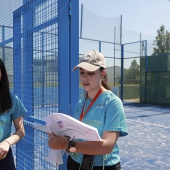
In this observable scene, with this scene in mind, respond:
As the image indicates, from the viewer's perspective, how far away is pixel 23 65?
2908 mm

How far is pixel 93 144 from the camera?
146cm

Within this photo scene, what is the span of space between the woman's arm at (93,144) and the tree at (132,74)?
1562cm

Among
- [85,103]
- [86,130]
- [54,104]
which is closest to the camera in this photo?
[86,130]

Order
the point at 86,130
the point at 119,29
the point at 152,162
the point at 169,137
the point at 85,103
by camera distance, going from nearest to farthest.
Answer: the point at 86,130 → the point at 85,103 → the point at 152,162 → the point at 169,137 → the point at 119,29

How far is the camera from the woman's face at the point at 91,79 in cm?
172

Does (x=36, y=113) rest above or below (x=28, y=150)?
above

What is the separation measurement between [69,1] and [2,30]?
7.38 feet

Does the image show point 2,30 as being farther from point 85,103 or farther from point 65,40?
point 85,103

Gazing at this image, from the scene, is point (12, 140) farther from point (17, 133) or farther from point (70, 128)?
point (70, 128)

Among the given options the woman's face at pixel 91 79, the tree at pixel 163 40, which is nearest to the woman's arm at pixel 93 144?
the woman's face at pixel 91 79

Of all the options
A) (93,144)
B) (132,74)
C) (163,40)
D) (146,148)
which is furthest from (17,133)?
(163,40)

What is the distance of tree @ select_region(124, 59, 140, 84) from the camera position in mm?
16969

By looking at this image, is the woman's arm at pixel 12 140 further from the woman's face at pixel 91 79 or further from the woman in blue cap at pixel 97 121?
the woman's face at pixel 91 79

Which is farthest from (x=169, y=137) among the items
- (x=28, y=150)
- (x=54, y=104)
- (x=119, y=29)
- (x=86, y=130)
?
(x=119, y=29)
